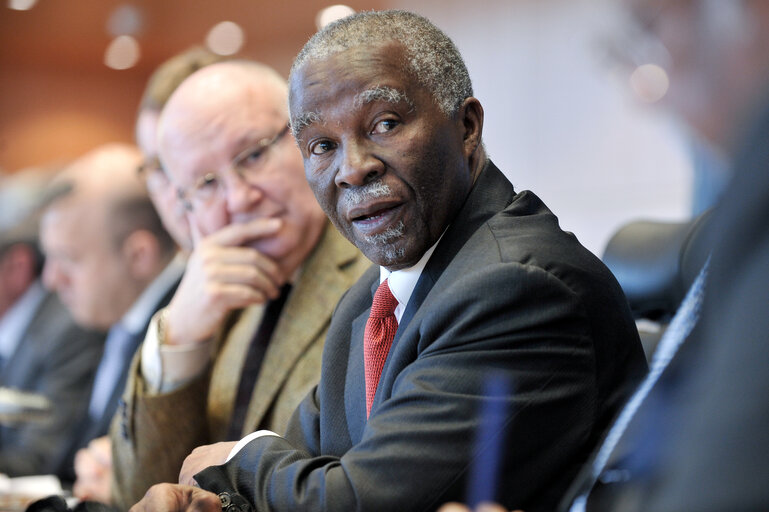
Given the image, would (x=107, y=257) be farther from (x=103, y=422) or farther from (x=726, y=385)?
(x=726, y=385)

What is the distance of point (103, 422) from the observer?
1792mm

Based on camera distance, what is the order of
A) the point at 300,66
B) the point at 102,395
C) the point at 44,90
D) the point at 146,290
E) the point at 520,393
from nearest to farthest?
the point at 520,393
the point at 300,66
the point at 102,395
the point at 146,290
the point at 44,90

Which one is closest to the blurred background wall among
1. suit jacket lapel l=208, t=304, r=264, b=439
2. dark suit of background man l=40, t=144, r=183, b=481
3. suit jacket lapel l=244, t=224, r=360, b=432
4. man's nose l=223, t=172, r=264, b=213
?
dark suit of background man l=40, t=144, r=183, b=481

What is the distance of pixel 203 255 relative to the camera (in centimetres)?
154

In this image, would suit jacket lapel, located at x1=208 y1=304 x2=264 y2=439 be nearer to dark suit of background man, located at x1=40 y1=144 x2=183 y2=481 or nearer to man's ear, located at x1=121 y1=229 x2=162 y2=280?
dark suit of background man, located at x1=40 y1=144 x2=183 y2=481

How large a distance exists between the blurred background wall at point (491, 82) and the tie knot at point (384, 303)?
31 cm

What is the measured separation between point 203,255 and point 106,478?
419 mm

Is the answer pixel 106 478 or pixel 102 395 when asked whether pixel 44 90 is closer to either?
pixel 102 395

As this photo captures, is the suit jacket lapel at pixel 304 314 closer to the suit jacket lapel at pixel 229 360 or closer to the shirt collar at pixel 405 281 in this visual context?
the suit jacket lapel at pixel 229 360

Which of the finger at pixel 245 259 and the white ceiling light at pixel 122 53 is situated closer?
the finger at pixel 245 259

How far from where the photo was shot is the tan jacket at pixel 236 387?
132 cm

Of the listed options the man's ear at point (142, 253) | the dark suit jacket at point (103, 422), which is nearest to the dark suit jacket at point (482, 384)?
the dark suit jacket at point (103, 422)

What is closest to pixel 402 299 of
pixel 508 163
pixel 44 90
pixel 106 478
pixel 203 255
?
pixel 508 163

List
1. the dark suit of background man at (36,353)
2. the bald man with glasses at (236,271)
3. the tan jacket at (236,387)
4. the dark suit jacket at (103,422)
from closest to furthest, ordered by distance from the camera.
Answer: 1. the tan jacket at (236,387)
2. the bald man with glasses at (236,271)
3. the dark suit jacket at (103,422)
4. the dark suit of background man at (36,353)
